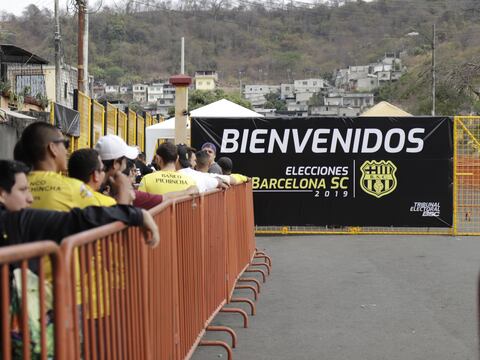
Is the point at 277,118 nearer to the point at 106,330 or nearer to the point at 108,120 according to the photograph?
the point at 108,120

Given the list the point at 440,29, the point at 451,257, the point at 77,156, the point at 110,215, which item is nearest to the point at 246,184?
the point at 451,257

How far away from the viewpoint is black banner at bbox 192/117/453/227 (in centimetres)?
1566

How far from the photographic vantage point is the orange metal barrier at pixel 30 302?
2.25m

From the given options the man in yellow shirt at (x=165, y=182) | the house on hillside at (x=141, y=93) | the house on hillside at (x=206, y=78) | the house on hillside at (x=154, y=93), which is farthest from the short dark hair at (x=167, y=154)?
the house on hillside at (x=154, y=93)

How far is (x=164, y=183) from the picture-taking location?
6.93 meters

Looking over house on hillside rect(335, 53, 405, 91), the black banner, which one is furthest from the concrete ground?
house on hillside rect(335, 53, 405, 91)

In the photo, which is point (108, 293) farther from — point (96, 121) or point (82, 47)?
point (82, 47)

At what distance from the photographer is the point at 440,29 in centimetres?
12019

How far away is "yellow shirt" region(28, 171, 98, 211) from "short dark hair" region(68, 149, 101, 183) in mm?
296

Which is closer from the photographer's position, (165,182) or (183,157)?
(165,182)

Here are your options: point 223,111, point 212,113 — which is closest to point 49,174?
point 212,113

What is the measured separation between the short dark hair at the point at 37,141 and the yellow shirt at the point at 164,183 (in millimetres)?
2659

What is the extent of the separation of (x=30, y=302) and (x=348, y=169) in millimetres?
13473

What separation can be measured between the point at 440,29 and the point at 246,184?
11591 cm
